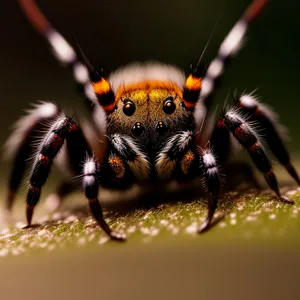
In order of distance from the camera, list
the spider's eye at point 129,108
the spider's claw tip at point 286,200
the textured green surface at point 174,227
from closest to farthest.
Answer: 1. the textured green surface at point 174,227
2. the spider's claw tip at point 286,200
3. the spider's eye at point 129,108

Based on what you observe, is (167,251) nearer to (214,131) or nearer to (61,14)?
(214,131)

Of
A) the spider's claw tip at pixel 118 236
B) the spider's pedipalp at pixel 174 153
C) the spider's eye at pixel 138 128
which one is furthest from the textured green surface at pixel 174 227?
the spider's eye at pixel 138 128

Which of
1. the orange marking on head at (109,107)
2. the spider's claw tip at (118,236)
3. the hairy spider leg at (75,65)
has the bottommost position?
the spider's claw tip at (118,236)

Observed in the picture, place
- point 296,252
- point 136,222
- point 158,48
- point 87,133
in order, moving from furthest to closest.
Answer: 1. point 158,48
2. point 87,133
3. point 136,222
4. point 296,252

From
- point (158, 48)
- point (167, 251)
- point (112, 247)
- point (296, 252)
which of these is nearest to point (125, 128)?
point (112, 247)

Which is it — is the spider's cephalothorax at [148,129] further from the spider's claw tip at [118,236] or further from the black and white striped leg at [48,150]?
the spider's claw tip at [118,236]

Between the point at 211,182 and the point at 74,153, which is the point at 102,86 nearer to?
the point at 74,153
